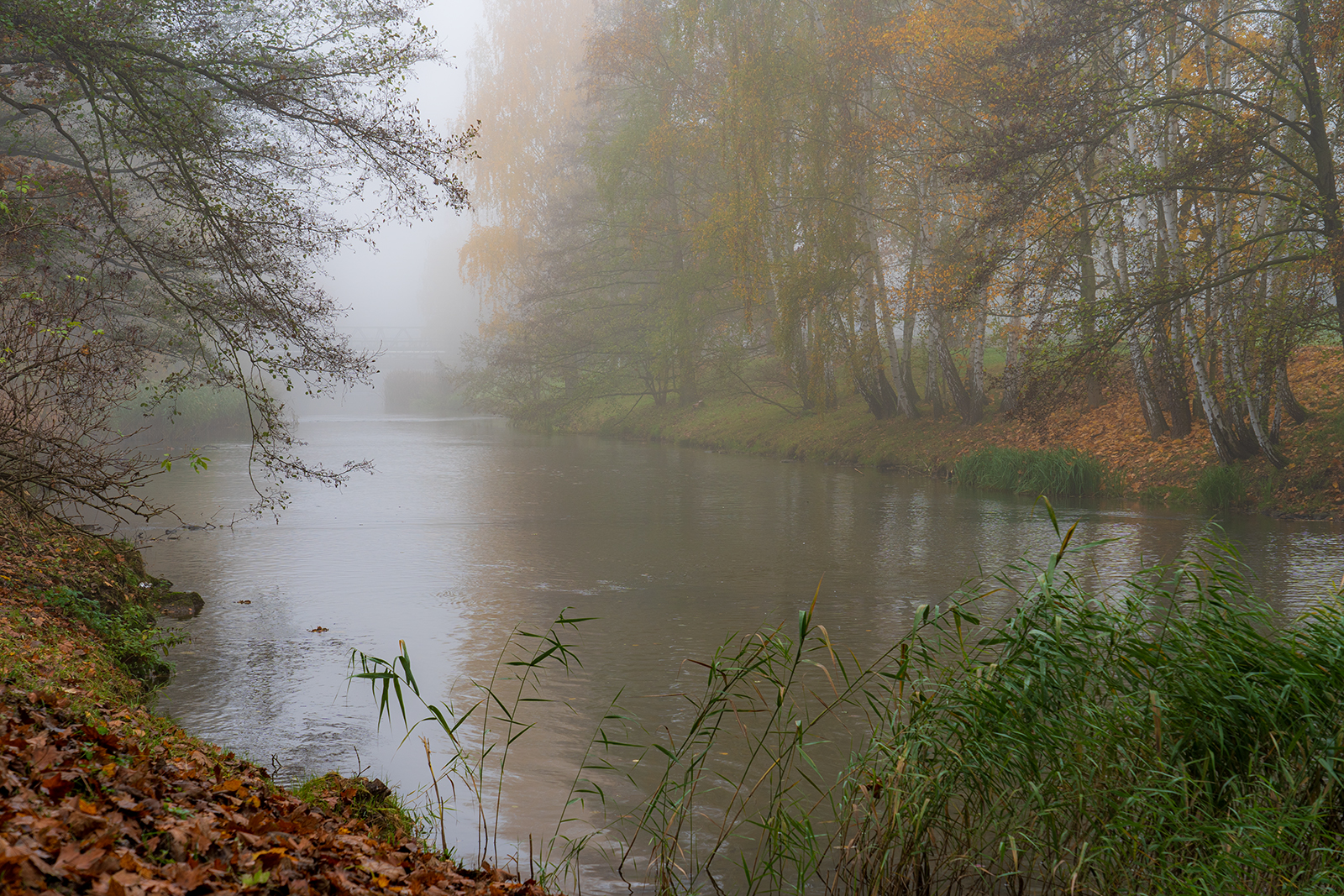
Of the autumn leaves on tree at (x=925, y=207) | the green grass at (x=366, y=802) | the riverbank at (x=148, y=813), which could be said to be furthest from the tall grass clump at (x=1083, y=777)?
the autumn leaves on tree at (x=925, y=207)

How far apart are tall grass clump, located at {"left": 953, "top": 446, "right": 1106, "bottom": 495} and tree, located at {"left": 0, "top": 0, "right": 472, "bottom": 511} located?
10.6 m

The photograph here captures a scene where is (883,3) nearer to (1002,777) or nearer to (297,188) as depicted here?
(297,188)

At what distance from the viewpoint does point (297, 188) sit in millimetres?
9312

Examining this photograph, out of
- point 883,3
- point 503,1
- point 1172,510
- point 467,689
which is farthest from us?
point 503,1

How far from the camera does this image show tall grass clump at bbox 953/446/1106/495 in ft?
47.4

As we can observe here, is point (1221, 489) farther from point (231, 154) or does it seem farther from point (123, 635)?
point (123, 635)

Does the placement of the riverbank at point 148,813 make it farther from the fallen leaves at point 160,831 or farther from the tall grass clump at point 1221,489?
the tall grass clump at point 1221,489

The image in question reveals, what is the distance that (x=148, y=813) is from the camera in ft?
9.42

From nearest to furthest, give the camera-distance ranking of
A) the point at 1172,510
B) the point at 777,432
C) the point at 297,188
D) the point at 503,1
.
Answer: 1. the point at 297,188
2. the point at 1172,510
3. the point at 777,432
4. the point at 503,1

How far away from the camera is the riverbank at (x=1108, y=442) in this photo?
12.1 meters

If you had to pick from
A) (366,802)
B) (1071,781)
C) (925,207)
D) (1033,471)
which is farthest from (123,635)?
(925,207)

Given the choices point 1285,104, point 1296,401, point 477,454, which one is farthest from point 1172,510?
point 477,454

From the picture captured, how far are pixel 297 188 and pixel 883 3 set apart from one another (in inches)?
542

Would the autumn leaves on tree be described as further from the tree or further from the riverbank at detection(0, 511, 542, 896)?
the riverbank at detection(0, 511, 542, 896)
